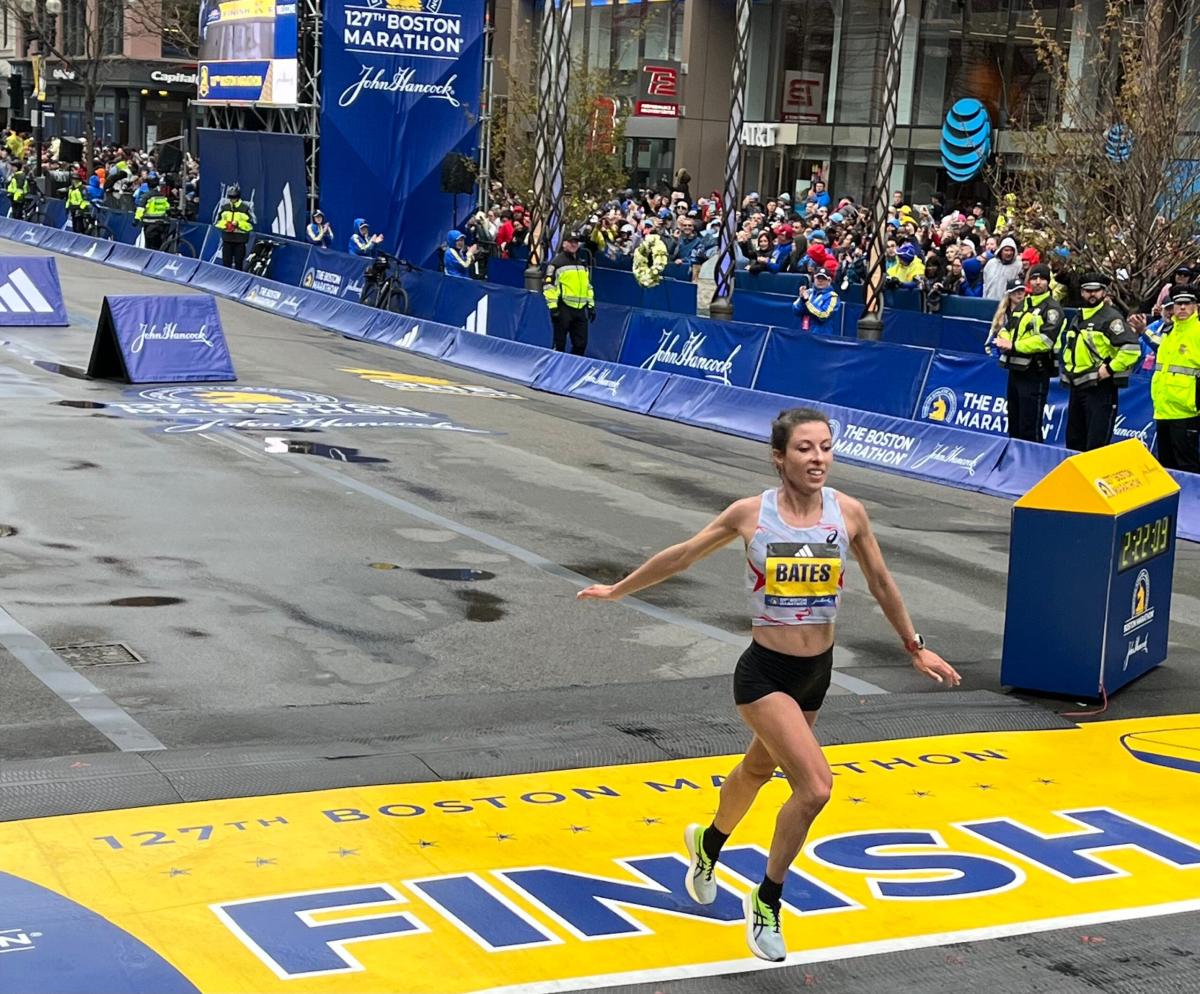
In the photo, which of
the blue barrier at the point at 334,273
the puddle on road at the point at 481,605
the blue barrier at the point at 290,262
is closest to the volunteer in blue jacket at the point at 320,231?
the blue barrier at the point at 290,262

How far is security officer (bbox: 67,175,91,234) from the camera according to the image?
43.8 meters

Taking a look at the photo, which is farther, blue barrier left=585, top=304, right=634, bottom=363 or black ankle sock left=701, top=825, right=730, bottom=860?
blue barrier left=585, top=304, right=634, bottom=363

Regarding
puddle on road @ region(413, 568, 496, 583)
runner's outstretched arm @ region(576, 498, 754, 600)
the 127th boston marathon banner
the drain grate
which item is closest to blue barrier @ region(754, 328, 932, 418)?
puddle on road @ region(413, 568, 496, 583)

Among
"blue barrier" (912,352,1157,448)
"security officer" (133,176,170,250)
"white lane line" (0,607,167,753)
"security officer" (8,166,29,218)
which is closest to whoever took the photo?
"white lane line" (0,607,167,753)

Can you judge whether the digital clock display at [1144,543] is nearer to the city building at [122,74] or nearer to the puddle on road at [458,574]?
the puddle on road at [458,574]

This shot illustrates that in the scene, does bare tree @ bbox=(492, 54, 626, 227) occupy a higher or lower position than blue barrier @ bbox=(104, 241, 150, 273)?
higher

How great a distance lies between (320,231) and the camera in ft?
116

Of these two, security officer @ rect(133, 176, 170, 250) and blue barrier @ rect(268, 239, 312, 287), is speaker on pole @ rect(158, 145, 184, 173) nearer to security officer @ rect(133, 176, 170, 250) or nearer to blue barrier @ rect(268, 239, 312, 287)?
security officer @ rect(133, 176, 170, 250)

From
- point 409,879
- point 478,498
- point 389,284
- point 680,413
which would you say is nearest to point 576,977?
point 409,879

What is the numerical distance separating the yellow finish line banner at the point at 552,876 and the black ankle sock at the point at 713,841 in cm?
24

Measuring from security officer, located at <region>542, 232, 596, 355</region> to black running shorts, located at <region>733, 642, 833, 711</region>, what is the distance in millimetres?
18538

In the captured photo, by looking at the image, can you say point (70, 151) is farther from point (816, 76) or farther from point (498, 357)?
point (498, 357)

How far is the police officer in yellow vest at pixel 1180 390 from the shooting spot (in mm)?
16219

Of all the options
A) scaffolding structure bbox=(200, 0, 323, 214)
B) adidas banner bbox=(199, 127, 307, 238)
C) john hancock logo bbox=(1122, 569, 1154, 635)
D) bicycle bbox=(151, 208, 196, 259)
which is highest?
scaffolding structure bbox=(200, 0, 323, 214)
